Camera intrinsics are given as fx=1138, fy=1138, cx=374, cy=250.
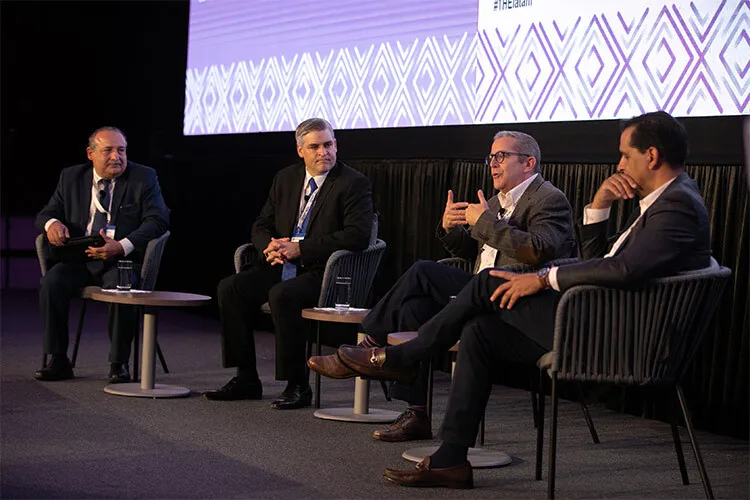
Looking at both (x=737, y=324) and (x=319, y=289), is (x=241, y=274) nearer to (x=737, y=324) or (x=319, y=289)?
(x=319, y=289)

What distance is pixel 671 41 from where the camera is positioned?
4.69 meters

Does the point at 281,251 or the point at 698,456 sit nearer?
the point at 698,456

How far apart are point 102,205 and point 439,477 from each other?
2.97 meters

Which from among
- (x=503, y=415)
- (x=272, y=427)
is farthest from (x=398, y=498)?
(x=503, y=415)

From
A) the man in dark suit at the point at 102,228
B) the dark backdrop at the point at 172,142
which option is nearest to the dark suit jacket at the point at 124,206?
the man in dark suit at the point at 102,228

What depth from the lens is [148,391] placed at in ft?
17.0

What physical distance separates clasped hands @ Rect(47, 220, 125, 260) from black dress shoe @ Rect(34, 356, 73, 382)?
0.53 m

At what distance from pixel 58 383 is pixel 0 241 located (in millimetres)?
5316

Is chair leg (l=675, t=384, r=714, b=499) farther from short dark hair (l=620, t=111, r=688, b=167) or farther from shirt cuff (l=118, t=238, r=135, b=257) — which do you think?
shirt cuff (l=118, t=238, r=135, b=257)

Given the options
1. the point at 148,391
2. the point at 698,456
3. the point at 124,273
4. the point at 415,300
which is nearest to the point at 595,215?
the point at 415,300

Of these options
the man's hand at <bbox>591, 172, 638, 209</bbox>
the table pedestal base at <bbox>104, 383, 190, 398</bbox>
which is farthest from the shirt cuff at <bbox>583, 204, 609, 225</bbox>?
the table pedestal base at <bbox>104, 383, 190, 398</bbox>

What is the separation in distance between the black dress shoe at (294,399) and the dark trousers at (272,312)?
4cm

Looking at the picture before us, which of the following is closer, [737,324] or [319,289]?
[737,324]

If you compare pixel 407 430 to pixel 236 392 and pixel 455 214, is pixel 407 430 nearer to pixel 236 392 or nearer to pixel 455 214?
pixel 455 214
